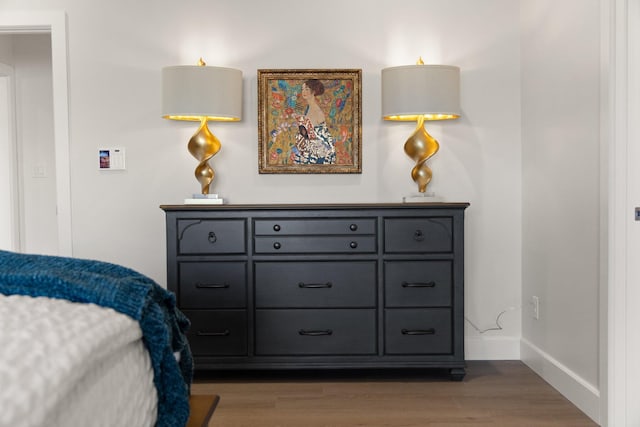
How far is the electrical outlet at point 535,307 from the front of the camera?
336 cm

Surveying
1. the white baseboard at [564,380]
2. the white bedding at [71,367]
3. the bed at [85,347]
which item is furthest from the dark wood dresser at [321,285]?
the white bedding at [71,367]

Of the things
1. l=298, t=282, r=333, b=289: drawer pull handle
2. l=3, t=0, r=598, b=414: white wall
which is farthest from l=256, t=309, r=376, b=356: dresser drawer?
l=3, t=0, r=598, b=414: white wall

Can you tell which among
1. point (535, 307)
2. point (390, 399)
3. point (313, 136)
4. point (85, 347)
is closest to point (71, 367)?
point (85, 347)

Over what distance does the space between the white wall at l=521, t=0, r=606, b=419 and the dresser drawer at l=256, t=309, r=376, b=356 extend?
0.92m

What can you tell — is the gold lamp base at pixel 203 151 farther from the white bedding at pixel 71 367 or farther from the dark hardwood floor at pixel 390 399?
the white bedding at pixel 71 367

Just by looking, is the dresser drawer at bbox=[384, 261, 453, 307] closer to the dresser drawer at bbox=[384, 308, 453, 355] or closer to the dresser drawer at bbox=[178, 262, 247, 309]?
the dresser drawer at bbox=[384, 308, 453, 355]

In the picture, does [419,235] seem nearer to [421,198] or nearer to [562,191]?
[421,198]

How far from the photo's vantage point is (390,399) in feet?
9.55

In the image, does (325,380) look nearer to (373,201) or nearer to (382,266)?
(382,266)

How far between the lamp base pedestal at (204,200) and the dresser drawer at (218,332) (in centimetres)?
58

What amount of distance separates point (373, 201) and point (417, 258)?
1.85 feet

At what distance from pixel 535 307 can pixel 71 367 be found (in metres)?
2.98

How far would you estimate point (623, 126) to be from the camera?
8.06ft

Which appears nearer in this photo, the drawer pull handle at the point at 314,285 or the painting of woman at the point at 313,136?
the drawer pull handle at the point at 314,285
